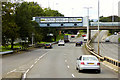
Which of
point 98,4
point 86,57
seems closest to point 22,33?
point 98,4

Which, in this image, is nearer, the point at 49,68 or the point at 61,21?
the point at 49,68

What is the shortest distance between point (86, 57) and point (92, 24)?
242ft

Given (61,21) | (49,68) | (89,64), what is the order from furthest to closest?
(61,21)
(49,68)
(89,64)

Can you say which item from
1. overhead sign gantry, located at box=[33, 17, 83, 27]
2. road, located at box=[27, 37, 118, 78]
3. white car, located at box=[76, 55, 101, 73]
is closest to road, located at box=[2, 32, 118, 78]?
road, located at box=[27, 37, 118, 78]

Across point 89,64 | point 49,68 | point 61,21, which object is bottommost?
point 49,68

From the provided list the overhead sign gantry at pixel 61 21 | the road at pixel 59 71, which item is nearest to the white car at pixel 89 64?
the road at pixel 59 71

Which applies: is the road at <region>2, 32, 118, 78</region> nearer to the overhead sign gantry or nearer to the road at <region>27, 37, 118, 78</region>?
the road at <region>27, 37, 118, 78</region>

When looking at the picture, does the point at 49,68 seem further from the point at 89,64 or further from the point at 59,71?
the point at 89,64

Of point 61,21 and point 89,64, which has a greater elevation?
point 61,21

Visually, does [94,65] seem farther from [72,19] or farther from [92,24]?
[92,24]

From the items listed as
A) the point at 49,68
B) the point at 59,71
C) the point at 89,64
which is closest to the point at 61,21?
the point at 49,68

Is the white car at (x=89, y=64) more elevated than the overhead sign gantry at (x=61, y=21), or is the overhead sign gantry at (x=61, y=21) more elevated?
the overhead sign gantry at (x=61, y=21)

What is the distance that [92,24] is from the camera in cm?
9350

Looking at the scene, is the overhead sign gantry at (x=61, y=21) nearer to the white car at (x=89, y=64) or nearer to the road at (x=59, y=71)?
the road at (x=59, y=71)
